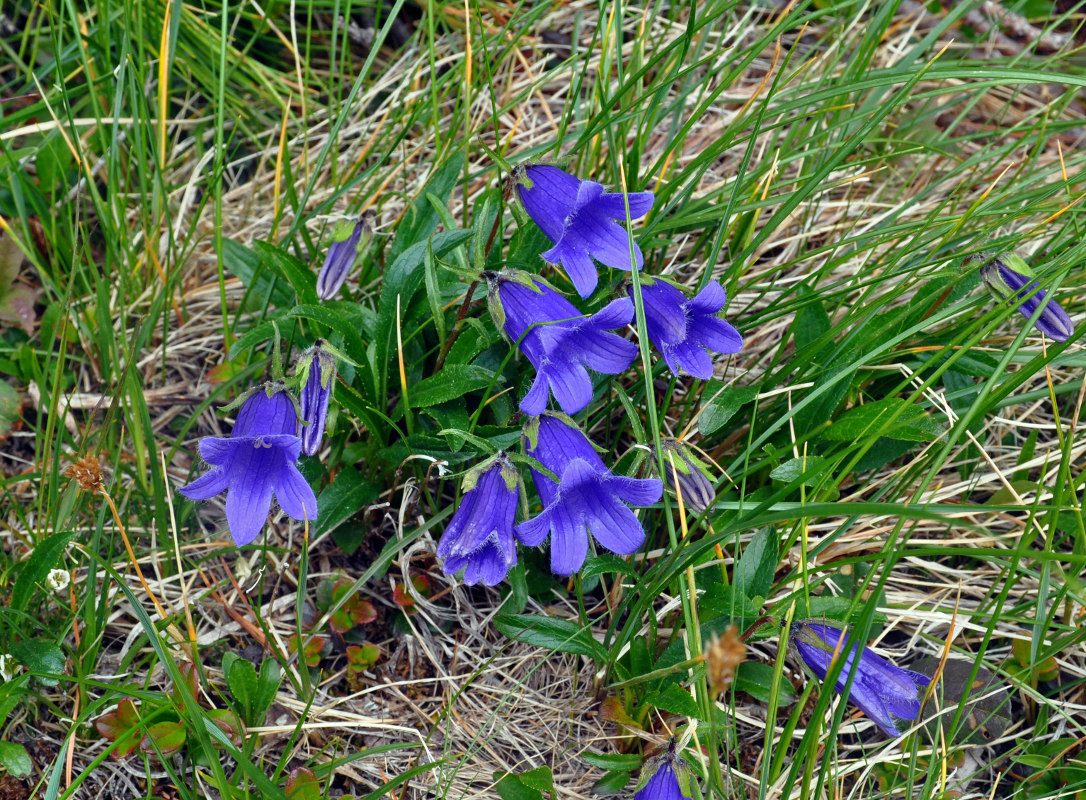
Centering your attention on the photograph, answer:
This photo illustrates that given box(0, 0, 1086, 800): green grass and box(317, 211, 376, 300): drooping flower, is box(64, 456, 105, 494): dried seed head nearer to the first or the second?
box(0, 0, 1086, 800): green grass

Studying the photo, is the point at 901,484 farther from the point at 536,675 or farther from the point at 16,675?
the point at 16,675

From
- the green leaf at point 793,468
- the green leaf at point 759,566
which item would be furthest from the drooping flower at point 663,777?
the green leaf at point 793,468

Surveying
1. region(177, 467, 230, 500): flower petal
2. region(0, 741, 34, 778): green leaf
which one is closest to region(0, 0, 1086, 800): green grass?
region(0, 741, 34, 778): green leaf

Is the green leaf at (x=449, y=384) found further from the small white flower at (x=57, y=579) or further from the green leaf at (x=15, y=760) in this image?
the green leaf at (x=15, y=760)

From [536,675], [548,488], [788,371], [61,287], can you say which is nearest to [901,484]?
[788,371]

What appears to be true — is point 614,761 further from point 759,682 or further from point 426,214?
point 426,214

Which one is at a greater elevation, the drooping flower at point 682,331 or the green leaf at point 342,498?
the drooping flower at point 682,331

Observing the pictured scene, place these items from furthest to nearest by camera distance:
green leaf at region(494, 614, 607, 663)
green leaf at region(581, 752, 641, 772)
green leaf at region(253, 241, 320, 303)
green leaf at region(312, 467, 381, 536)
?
1. green leaf at region(253, 241, 320, 303)
2. green leaf at region(312, 467, 381, 536)
3. green leaf at region(494, 614, 607, 663)
4. green leaf at region(581, 752, 641, 772)
